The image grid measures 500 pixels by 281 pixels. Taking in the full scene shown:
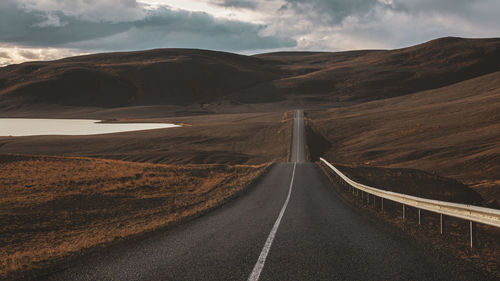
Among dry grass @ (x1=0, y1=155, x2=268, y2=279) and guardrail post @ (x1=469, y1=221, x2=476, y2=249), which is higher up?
guardrail post @ (x1=469, y1=221, x2=476, y2=249)

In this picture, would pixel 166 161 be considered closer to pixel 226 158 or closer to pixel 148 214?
pixel 226 158

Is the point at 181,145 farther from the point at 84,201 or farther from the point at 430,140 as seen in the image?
the point at 84,201

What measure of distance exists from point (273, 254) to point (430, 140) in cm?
5220

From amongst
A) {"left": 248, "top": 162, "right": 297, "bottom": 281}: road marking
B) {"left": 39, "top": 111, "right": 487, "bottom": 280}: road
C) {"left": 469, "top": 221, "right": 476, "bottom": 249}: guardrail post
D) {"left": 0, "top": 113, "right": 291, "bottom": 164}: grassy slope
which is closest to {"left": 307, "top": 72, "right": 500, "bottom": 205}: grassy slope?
{"left": 0, "top": 113, "right": 291, "bottom": 164}: grassy slope

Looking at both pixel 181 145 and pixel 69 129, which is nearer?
pixel 181 145

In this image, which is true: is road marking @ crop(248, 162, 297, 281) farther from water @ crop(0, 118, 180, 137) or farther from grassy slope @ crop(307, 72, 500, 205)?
water @ crop(0, 118, 180, 137)

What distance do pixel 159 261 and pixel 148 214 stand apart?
8.19 meters

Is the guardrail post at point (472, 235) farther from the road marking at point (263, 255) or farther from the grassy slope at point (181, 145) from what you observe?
the grassy slope at point (181, 145)

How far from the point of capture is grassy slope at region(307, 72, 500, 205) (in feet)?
120

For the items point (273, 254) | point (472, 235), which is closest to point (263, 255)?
point (273, 254)

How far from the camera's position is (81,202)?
18547 mm

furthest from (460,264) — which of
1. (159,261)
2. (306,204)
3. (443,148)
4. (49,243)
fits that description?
(443,148)

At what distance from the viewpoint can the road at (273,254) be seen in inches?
265

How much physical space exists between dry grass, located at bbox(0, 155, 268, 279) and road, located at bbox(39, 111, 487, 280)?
164 cm
